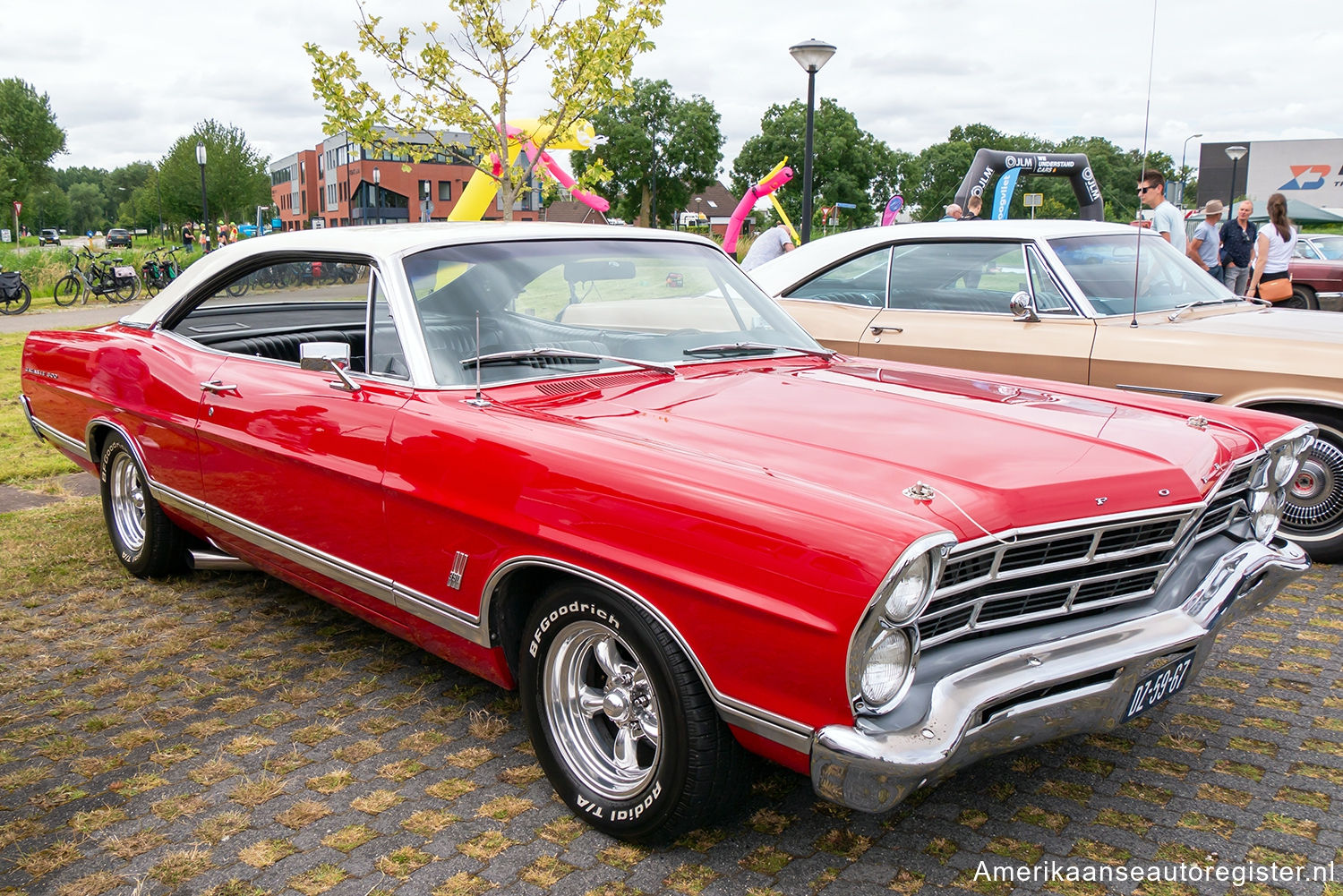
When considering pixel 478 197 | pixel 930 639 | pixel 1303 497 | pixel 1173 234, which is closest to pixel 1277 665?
pixel 1303 497

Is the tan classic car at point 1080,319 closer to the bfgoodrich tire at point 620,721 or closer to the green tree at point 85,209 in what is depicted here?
the bfgoodrich tire at point 620,721

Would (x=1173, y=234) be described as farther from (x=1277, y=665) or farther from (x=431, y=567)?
(x=431, y=567)

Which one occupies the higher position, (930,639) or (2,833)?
(930,639)

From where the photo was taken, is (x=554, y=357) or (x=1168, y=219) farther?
(x=1168, y=219)

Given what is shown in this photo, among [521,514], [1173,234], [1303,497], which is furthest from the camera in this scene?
[1173,234]

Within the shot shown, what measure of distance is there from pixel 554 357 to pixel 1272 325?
12.8 ft

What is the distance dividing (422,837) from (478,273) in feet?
5.53

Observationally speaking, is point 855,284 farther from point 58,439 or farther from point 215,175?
point 215,175

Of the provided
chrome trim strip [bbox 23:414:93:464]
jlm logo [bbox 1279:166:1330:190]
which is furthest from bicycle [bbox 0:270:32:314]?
jlm logo [bbox 1279:166:1330:190]

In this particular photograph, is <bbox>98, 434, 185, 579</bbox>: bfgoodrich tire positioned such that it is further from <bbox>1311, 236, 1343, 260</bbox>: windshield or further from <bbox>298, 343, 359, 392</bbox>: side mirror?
<bbox>1311, 236, 1343, 260</bbox>: windshield

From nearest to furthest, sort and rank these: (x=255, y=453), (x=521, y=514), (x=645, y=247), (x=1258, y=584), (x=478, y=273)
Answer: (x=521, y=514), (x=1258, y=584), (x=478, y=273), (x=255, y=453), (x=645, y=247)

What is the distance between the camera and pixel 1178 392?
4977mm

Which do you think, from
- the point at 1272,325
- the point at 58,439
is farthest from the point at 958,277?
the point at 58,439

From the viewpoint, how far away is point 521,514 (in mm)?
2590
